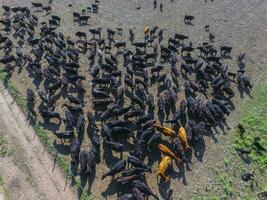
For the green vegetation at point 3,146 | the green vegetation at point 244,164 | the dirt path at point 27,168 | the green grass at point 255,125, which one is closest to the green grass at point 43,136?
the dirt path at point 27,168

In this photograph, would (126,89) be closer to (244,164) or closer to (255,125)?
(255,125)

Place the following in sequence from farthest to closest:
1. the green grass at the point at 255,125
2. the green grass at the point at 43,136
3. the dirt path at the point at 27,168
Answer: the green grass at the point at 255,125, the green grass at the point at 43,136, the dirt path at the point at 27,168

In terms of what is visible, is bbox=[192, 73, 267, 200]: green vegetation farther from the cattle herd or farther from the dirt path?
the dirt path

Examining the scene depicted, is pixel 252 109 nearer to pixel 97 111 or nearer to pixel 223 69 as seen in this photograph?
pixel 223 69

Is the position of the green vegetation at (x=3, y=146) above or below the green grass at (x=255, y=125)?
below

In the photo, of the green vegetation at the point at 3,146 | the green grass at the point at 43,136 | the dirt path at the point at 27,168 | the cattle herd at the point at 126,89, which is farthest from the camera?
the green vegetation at the point at 3,146

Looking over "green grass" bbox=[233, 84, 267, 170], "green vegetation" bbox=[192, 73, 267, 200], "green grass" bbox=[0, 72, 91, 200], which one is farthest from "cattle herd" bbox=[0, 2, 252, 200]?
"green vegetation" bbox=[192, 73, 267, 200]

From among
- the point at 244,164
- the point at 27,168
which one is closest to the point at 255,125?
the point at 244,164

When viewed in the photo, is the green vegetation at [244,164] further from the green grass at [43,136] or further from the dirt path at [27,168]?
the dirt path at [27,168]
